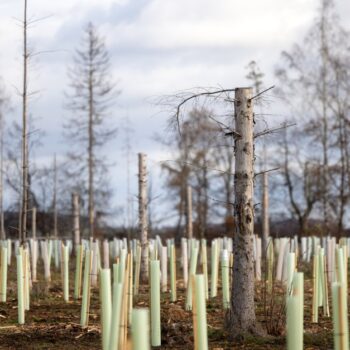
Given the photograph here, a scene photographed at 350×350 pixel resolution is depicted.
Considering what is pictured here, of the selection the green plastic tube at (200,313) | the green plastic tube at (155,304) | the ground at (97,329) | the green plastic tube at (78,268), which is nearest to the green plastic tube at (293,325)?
the green plastic tube at (200,313)

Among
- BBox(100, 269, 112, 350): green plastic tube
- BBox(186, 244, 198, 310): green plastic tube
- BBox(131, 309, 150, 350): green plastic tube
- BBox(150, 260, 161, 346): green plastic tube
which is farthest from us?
BBox(186, 244, 198, 310): green plastic tube

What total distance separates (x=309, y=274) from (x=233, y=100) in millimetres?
10667

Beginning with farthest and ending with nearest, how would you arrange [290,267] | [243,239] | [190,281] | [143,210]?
[143,210], [190,281], [290,267], [243,239]

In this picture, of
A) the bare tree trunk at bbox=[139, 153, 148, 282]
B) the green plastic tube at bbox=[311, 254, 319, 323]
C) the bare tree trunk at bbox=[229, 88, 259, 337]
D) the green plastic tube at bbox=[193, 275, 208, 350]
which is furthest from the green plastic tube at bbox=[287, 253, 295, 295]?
the bare tree trunk at bbox=[139, 153, 148, 282]

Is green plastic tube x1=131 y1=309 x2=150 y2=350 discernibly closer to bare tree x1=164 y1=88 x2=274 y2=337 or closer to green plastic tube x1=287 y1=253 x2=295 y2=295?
bare tree x1=164 y1=88 x2=274 y2=337

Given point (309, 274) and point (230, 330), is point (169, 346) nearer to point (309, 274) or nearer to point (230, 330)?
point (230, 330)

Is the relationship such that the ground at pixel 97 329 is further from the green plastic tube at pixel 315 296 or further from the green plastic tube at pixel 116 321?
the green plastic tube at pixel 116 321

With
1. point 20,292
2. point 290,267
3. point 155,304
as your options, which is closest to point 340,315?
point 155,304

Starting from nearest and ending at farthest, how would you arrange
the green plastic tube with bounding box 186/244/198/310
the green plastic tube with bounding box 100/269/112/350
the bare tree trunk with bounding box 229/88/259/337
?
the green plastic tube with bounding box 100/269/112/350 → the bare tree trunk with bounding box 229/88/259/337 → the green plastic tube with bounding box 186/244/198/310

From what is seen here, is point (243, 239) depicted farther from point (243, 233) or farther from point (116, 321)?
point (116, 321)

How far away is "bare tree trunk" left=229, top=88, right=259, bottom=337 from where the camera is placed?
7930mm

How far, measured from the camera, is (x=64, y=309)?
11219mm

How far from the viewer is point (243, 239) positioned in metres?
7.95

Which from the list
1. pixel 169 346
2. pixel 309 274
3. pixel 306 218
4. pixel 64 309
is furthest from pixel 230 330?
pixel 306 218
